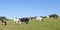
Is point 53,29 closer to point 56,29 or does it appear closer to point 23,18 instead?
point 56,29

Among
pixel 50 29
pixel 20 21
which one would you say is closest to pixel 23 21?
pixel 20 21

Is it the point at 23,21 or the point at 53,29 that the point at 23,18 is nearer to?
the point at 23,21

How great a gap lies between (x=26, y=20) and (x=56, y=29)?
1671 cm

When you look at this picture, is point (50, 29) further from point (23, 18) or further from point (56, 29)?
point (23, 18)

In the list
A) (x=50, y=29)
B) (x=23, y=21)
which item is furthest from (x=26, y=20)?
(x=50, y=29)

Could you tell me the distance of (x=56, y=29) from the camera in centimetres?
2286

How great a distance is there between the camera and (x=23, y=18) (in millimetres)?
39469

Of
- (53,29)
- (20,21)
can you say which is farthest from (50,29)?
(20,21)

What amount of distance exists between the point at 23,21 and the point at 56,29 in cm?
1636

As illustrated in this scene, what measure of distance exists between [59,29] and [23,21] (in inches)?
659

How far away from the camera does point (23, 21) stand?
38.4m

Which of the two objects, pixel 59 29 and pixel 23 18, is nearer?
pixel 59 29

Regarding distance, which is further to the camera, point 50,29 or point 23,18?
point 23,18

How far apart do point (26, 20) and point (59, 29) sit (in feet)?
56.0
